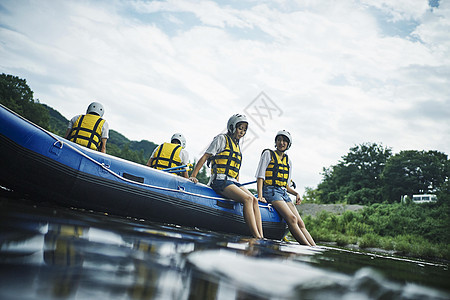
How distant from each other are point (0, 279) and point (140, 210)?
11.6ft

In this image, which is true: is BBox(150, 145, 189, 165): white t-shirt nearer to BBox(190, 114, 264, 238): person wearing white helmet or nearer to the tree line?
BBox(190, 114, 264, 238): person wearing white helmet

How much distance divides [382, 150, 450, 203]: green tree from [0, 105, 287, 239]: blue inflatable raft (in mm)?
32654

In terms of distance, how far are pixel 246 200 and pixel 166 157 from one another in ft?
5.68

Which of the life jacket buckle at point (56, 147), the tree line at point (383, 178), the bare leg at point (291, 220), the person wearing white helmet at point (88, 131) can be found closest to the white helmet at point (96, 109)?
the person wearing white helmet at point (88, 131)

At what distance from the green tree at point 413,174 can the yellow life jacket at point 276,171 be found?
3120 cm

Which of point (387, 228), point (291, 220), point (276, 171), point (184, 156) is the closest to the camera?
point (291, 220)

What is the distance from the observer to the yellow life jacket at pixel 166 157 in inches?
217

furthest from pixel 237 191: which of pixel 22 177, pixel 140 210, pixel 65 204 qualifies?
pixel 22 177

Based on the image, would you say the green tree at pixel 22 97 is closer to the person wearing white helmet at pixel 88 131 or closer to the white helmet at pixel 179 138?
the white helmet at pixel 179 138

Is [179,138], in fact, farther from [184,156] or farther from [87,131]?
[87,131]

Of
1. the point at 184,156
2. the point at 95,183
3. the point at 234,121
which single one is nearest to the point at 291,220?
the point at 234,121

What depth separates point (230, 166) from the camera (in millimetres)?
4824

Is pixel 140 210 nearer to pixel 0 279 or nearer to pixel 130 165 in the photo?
pixel 130 165

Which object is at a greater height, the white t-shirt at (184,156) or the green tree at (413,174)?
the green tree at (413,174)
